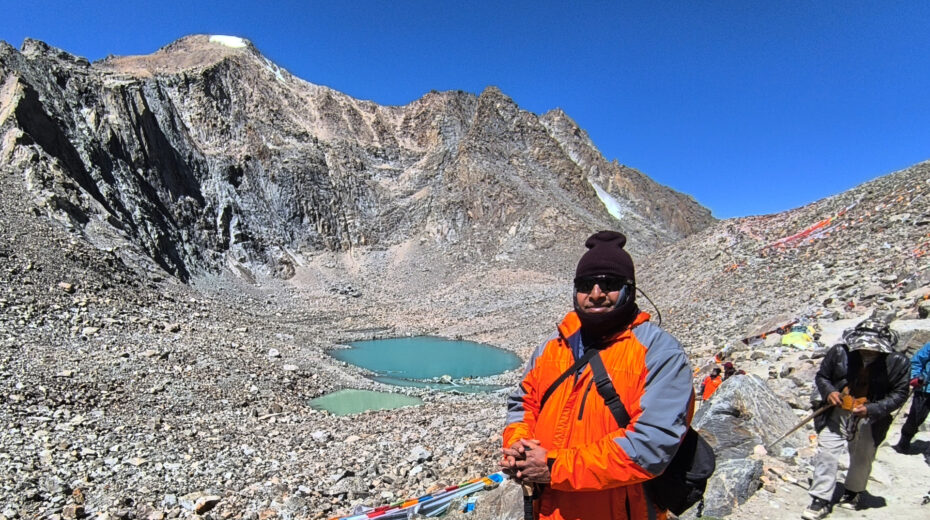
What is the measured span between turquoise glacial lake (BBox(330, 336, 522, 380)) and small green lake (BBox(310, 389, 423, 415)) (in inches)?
116

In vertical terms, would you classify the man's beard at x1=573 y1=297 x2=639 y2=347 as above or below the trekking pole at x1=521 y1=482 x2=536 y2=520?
above

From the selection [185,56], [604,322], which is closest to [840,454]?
[604,322]

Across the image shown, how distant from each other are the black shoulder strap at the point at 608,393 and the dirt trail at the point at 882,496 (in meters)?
3.48

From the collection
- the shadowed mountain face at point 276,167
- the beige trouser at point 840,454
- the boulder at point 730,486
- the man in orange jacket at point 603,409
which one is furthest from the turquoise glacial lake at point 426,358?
the man in orange jacket at point 603,409

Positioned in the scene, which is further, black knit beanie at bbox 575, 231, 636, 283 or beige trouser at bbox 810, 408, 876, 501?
beige trouser at bbox 810, 408, 876, 501

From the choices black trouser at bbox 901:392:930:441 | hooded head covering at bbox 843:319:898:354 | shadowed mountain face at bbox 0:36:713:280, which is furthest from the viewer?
shadowed mountain face at bbox 0:36:713:280

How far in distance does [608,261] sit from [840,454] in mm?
3938

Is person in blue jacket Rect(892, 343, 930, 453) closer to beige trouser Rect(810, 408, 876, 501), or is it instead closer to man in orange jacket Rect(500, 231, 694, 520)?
beige trouser Rect(810, 408, 876, 501)

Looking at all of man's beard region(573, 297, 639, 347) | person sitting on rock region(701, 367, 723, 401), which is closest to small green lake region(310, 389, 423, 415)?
person sitting on rock region(701, 367, 723, 401)

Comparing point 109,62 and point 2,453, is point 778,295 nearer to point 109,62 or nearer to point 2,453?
point 2,453

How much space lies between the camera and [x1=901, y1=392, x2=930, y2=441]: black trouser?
5871mm

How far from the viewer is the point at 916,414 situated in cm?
588

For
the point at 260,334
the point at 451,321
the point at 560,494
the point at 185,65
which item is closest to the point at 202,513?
the point at 560,494

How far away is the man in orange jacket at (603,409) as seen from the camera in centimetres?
219
